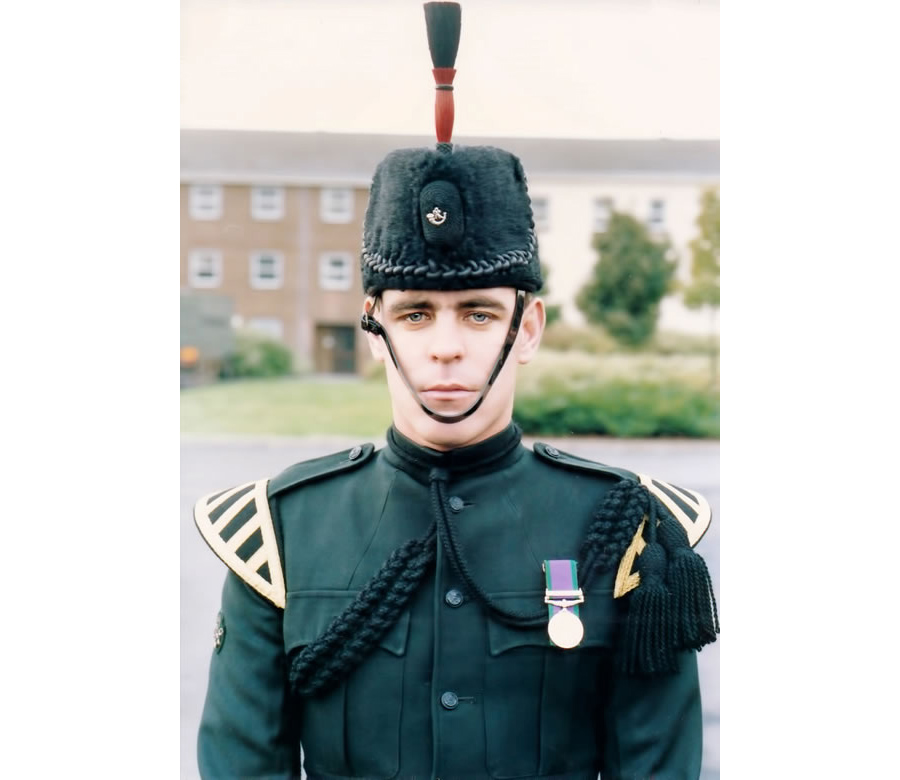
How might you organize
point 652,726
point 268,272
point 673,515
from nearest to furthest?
point 652,726 < point 673,515 < point 268,272

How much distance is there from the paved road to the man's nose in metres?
0.53

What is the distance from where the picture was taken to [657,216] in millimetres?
2488

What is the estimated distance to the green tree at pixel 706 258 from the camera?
2389 millimetres

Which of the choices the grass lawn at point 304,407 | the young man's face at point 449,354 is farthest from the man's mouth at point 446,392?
the grass lawn at point 304,407

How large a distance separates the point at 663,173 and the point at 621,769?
1180 mm

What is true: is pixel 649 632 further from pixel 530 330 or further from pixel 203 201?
pixel 203 201

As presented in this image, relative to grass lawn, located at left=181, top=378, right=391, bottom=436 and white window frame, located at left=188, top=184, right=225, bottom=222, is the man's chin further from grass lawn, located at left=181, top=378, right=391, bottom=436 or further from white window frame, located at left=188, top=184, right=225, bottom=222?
white window frame, located at left=188, top=184, right=225, bottom=222

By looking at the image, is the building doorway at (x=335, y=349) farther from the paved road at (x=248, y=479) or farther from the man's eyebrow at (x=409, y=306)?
the man's eyebrow at (x=409, y=306)

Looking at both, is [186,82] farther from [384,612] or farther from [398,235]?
[384,612]

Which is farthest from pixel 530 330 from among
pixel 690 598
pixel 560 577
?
pixel 690 598

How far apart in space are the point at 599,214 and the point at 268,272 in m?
0.71

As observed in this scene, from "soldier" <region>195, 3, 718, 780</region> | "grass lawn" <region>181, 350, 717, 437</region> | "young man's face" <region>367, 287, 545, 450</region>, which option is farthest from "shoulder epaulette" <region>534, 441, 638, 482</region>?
"grass lawn" <region>181, 350, 717, 437</region>

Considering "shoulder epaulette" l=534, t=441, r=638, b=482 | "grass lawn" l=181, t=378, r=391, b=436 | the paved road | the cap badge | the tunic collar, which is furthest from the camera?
"grass lawn" l=181, t=378, r=391, b=436

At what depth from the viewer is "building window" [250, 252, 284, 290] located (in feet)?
8.00
